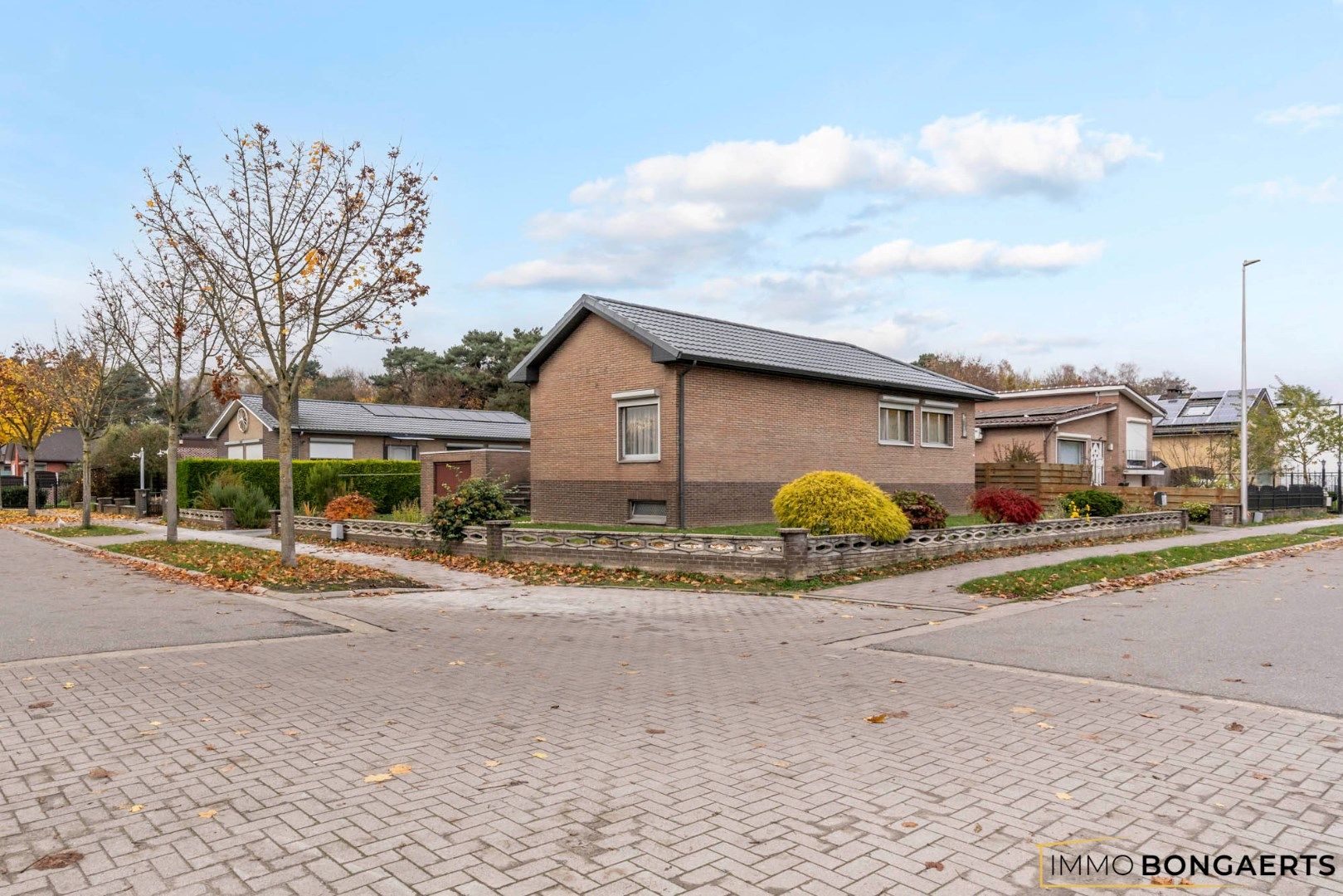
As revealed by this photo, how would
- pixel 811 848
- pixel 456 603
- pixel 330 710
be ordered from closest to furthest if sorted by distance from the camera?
1. pixel 811 848
2. pixel 330 710
3. pixel 456 603

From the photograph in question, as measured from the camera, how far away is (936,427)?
27.6 meters

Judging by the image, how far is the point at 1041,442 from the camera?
35812mm

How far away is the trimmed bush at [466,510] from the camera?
18.4m

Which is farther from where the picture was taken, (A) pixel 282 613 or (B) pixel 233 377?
(B) pixel 233 377

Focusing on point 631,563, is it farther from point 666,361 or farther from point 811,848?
point 811,848

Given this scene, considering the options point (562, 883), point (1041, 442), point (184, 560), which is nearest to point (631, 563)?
point (184, 560)

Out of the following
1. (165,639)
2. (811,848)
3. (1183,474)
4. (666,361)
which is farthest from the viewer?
(1183,474)

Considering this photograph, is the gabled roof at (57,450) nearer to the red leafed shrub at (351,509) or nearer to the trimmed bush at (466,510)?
the red leafed shrub at (351,509)

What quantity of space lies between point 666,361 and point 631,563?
18.3 feet

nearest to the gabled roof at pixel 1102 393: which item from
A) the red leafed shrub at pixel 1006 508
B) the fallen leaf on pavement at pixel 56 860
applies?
the red leafed shrub at pixel 1006 508

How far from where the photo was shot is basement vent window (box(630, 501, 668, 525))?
20000 millimetres

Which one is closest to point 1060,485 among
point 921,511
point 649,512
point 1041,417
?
point 1041,417

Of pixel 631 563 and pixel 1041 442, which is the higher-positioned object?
pixel 1041 442

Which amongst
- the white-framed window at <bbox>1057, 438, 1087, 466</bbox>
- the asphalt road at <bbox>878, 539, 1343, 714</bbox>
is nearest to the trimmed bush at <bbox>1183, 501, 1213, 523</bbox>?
the white-framed window at <bbox>1057, 438, 1087, 466</bbox>
